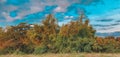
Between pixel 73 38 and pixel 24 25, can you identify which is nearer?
pixel 73 38

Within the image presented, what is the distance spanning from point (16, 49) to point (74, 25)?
8797 mm

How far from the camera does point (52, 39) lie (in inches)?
1496

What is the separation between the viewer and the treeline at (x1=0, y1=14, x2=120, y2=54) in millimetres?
37719

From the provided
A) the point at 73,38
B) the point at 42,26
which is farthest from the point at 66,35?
the point at 42,26

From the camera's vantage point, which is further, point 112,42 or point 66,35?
point 112,42

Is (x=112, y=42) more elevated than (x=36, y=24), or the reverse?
(x=36, y=24)

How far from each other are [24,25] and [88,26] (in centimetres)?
935

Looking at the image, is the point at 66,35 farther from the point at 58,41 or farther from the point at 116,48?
the point at 116,48

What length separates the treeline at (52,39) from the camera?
37719mm

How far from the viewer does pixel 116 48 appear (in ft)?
132

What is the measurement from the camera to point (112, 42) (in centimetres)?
4066

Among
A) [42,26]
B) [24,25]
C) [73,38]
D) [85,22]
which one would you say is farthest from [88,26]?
[24,25]

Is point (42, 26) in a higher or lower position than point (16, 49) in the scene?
higher

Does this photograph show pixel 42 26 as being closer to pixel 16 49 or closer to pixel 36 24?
pixel 36 24
